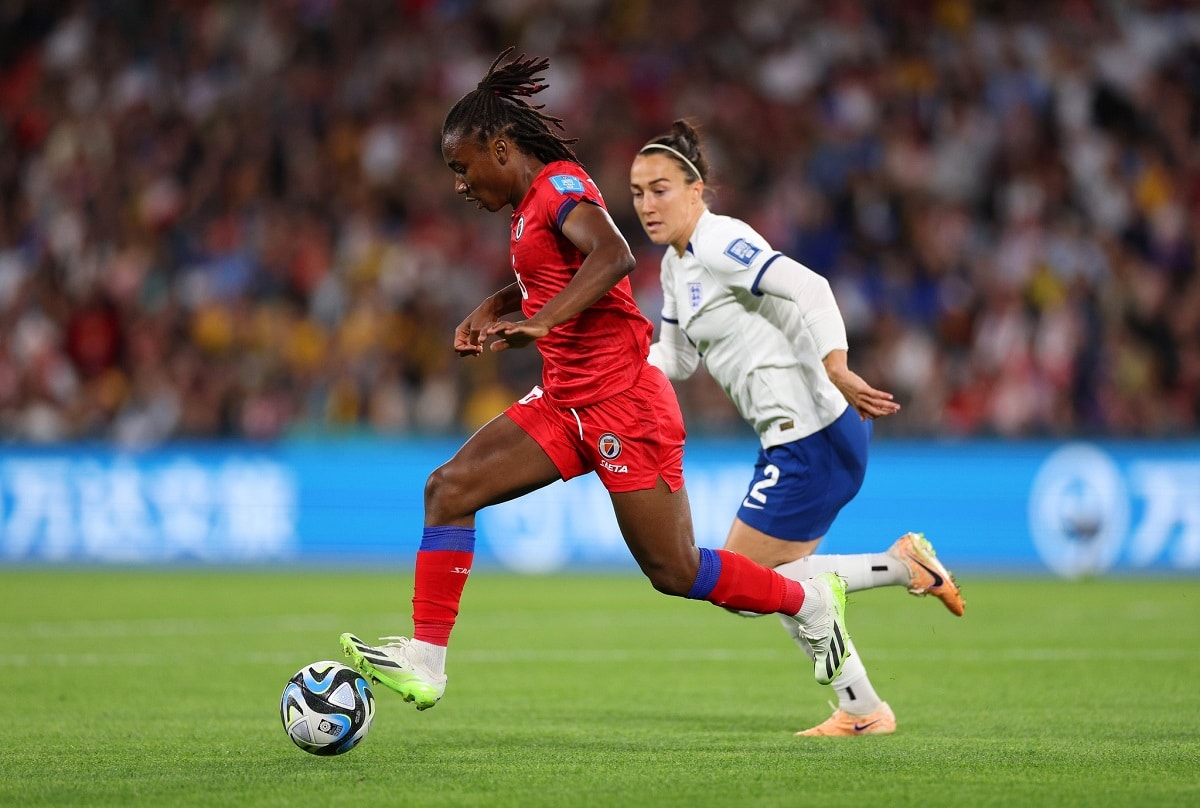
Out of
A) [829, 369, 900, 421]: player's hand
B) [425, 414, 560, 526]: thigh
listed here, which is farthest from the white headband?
[425, 414, 560, 526]: thigh

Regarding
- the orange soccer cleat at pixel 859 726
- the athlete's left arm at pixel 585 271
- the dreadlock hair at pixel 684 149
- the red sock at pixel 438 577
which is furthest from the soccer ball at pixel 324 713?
the dreadlock hair at pixel 684 149

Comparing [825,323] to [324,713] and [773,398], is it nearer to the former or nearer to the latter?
[773,398]

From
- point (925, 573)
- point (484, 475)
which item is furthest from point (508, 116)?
point (925, 573)

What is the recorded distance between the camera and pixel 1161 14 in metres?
19.0

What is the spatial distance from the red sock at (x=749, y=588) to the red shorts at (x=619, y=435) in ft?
1.22

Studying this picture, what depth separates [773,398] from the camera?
693 cm

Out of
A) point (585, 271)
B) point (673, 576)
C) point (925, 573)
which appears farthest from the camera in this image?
point (925, 573)

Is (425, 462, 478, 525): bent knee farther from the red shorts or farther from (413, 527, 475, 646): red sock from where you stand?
the red shorts

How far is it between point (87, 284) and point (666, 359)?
1359 cm

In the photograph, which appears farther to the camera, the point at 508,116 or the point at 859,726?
the point at 859,726

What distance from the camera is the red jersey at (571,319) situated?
598 cm

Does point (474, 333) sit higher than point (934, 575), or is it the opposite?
point (474, 333)

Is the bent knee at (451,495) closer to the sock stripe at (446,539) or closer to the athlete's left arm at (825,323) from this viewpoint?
the sock stripe at (446,539)

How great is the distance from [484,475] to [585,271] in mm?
892
